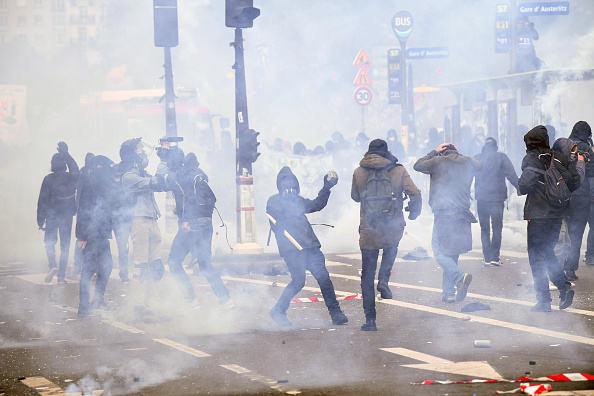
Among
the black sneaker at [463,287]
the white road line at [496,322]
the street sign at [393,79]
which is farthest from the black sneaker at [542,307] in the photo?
the street sign at [393,79]

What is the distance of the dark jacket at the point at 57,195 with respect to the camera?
462 inches

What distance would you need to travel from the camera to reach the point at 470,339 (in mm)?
6848

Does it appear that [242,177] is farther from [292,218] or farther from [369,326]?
[369,326]

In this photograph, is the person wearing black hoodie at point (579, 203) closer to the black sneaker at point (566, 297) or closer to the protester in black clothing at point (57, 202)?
the black sneaker at point (566, 297)

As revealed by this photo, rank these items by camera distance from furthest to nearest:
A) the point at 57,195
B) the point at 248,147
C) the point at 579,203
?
the point at 248,147
the point at 57,195
the point at 579,203

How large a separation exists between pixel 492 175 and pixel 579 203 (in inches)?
64.2

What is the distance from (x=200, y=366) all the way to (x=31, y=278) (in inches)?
251

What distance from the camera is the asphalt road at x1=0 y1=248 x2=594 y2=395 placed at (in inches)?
221

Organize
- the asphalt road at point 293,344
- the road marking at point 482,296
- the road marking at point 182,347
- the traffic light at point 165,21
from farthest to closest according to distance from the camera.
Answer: the traffic light at point 165,21 < the road marking at point 482,296 < the road marking at point 182,347 < the asphalt road at point 293,344

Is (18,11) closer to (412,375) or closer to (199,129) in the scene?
(199,129)

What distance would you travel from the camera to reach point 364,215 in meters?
7.60

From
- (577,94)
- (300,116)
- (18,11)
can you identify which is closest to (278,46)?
(300,116)

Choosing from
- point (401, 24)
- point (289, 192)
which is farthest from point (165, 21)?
point (401, 24)

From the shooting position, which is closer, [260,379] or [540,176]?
[260,379]
